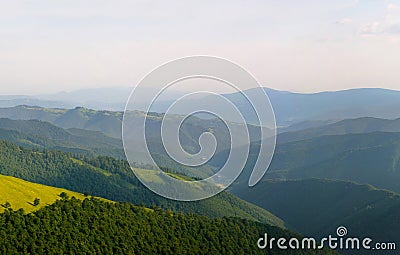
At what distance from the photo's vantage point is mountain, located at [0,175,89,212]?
94400mm

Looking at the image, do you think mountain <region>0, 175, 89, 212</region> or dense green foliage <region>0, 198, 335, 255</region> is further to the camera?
mountain <region>0, 175, 89, 212</region>

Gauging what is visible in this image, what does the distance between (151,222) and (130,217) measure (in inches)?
→ 222

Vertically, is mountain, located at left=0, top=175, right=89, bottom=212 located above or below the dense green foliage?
above

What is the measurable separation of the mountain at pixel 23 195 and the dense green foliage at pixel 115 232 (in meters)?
7.04

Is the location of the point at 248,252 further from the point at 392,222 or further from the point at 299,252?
→ the point at 392,222

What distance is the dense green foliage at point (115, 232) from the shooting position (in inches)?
3071

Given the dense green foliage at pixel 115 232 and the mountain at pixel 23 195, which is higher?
the mountain at pixel 23 195

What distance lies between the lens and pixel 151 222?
4092 inches

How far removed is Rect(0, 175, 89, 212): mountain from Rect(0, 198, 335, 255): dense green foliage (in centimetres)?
704

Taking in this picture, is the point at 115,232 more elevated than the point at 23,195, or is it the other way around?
the point at 23,195

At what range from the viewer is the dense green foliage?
256ft

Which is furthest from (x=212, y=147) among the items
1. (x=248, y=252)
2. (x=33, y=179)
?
(x=33, y=179)

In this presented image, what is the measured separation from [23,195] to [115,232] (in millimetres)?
25952

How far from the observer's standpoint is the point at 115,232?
92.8 m
